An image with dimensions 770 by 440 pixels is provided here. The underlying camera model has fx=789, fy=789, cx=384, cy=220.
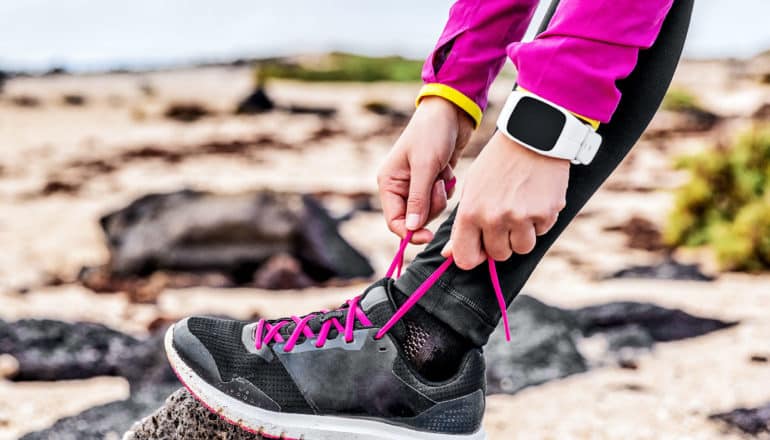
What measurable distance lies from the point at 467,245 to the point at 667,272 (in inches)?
173

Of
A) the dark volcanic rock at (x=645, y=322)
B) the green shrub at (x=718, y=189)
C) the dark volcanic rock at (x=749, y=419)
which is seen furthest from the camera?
the green shrub at (x=718, y=189)

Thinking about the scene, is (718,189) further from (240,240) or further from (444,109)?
(444,109)

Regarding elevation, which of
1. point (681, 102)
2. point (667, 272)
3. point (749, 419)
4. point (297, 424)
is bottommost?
point (681, 102)

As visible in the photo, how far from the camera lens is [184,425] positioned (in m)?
2.07

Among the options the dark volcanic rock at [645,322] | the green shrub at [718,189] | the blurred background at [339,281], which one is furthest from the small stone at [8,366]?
the green shrub at [718,189]

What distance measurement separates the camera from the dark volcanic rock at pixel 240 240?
5.79 meters

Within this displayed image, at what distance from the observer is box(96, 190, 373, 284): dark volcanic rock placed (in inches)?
228

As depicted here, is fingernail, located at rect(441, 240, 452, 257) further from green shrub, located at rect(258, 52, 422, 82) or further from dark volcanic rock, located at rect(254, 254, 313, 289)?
green shrub, located at rect(258, 52, 422, 82)

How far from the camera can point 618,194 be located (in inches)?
373

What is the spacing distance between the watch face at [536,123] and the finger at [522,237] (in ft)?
0.49

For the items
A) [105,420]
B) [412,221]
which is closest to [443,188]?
[412,221]

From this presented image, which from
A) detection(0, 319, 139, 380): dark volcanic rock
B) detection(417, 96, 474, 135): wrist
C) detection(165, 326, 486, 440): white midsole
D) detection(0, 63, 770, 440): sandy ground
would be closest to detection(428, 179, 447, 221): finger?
detection(417, 96, 474, 135): wrist

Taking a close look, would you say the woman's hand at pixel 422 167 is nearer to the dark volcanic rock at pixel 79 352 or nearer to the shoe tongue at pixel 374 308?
the shoe tongue at pixel 374 308

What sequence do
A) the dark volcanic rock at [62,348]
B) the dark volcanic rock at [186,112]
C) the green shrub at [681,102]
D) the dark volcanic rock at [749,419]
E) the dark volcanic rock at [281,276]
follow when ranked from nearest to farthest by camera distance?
the dark volcanic rock at [749,419] → the dark volcanic rock at [62,348] → the dark volcanic rock at [281,276] → the dark volcanic rock at [186,112] → the green shrub at [681,102]
